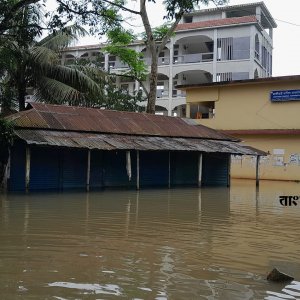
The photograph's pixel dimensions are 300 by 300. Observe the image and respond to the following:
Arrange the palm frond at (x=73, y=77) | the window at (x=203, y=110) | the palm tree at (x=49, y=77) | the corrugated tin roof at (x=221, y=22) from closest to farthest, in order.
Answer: the palm tree at (x=49, y=77) → the palm frond at (x=73, y=77) → the window at (x=203, y=110) → the corrugated tin roof at (x=221, y=22)

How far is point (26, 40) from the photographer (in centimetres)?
1498

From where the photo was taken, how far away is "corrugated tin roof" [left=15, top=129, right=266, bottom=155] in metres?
16.0

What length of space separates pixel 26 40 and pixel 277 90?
17232 millimetres

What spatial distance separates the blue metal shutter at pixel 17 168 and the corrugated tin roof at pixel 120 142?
2.73ft

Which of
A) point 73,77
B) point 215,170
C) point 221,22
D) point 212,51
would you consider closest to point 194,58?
point 212,51

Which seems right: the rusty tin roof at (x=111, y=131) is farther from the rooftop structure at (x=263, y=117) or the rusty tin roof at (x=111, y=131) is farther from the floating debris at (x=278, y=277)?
the floating debris at (x=278, y=277)

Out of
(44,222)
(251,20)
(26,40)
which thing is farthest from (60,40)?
(251,20)

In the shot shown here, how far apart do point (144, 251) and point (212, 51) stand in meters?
35.6

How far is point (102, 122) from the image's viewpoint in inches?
781

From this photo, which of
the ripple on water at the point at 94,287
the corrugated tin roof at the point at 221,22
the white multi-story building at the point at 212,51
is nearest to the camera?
the ripple on water at the point at 94,287

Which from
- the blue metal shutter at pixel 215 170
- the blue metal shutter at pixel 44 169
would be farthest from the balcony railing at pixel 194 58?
the blue metal shutter at pixel 44 169

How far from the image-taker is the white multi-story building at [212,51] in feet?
122

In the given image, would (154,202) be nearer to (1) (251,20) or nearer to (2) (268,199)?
(2) (268,199)

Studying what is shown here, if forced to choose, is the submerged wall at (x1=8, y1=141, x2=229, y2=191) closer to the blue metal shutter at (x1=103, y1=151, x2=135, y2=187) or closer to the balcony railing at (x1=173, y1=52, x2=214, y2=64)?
the blue metal shutter at (x1=103, y1=151, x2=135, y2=187)
